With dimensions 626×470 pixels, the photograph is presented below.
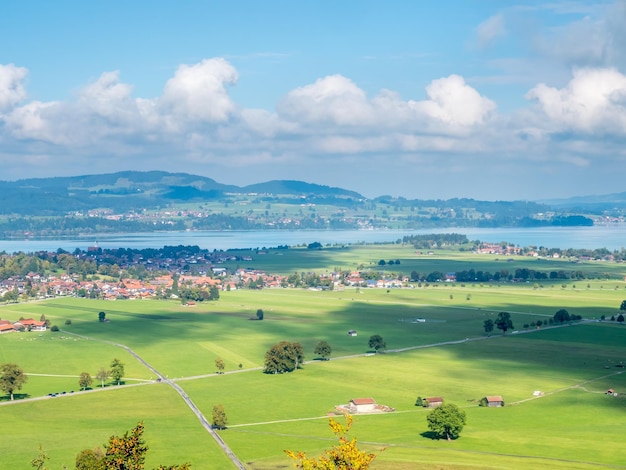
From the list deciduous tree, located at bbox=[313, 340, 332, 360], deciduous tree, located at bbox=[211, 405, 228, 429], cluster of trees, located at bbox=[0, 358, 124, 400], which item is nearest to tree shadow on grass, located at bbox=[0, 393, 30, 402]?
cluster of trees, located at bbox=[0, 358, 124, 400]

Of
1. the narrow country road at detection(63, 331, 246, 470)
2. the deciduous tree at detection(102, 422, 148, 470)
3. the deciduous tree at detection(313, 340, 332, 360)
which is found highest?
the deciduous tree at detection(102, 422, 148, 470)

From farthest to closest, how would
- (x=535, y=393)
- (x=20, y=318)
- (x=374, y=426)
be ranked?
(x=20, y=318)
(x=535, y=393)
(x=374, y=426)

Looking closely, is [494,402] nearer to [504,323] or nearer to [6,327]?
[504,323]

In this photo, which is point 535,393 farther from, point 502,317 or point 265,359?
point 502,317

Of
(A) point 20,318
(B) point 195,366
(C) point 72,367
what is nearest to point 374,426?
(B) point 195,366

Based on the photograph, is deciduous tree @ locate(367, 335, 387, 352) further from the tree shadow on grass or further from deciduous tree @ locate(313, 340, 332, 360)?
the tree shadow on grass

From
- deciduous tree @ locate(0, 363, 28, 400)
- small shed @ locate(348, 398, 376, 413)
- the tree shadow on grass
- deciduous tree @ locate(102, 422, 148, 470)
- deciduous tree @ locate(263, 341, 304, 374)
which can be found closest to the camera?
deciduous tree @ locate(102, 422, 148, 470)

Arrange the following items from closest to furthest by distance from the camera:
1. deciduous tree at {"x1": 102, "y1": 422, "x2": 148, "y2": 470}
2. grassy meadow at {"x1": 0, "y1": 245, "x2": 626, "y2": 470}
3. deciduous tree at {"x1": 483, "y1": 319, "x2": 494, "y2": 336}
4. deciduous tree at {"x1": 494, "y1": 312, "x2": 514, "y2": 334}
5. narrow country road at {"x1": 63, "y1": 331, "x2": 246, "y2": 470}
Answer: deciduous tree at {"x1": 102, "y1": 422, "x2": 148, "y2": 470}, narrow country road at {"x1": 63, "y1": 331, "x2": 246, "y2": 470}, grassy meadow at {"x1": 0, "y1": 245, "x2": 626, "y2": 470}, deciduous tree at {"x1": 483, "y1": 319, "x2": 494, "y2": 336}, deciduous tree at {"x1": 494, "y1": 312, "x2": 514, "y2": 334}

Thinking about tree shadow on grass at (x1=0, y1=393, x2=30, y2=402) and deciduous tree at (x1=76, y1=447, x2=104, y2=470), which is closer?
deciduous tree at (x1=76, y1=447, x2=104, y2=470)
